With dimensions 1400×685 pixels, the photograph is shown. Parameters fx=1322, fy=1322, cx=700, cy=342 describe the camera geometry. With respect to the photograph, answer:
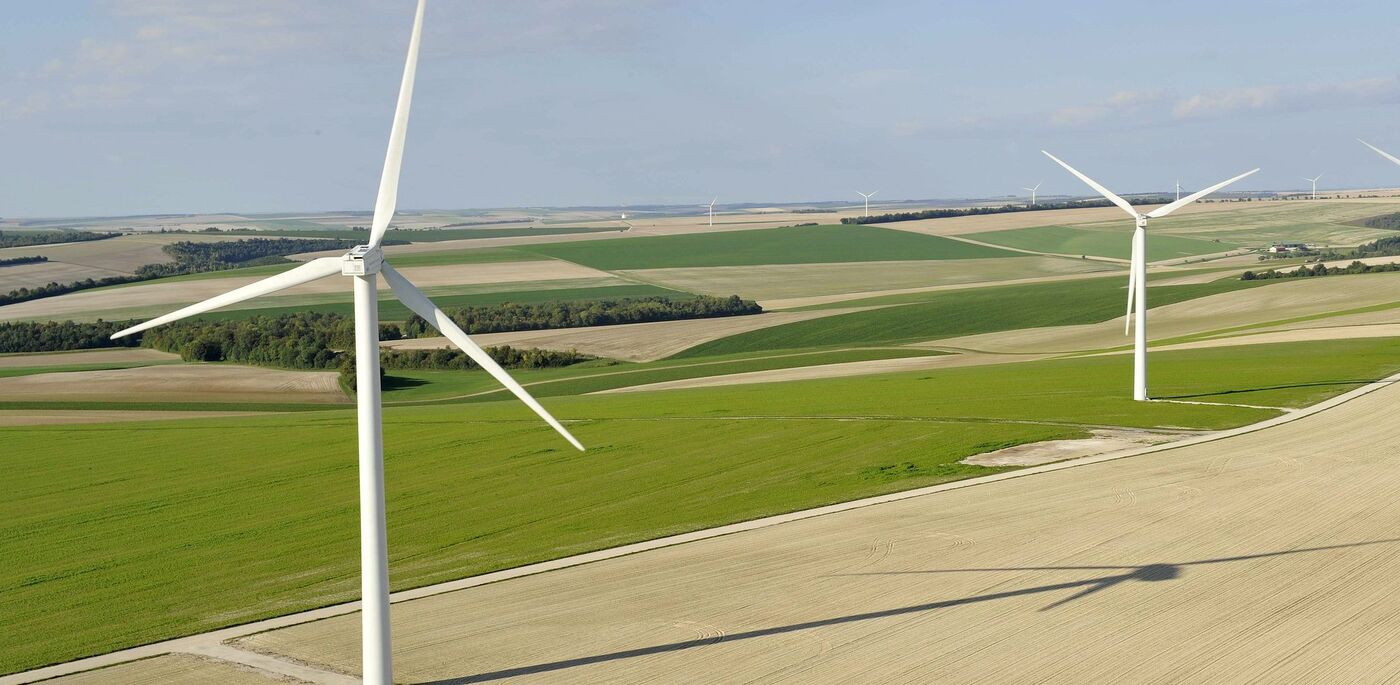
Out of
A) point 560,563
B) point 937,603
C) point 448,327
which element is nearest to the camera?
point 448,327

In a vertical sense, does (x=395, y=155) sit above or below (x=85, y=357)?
above

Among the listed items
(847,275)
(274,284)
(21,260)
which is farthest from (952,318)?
(21,260)

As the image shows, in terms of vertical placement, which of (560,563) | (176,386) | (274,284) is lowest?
(176,386)

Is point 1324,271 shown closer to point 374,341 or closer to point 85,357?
point 85,357

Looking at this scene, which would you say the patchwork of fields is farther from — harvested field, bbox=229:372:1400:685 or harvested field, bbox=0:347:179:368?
harvested field, bbox=229:372:1400:685

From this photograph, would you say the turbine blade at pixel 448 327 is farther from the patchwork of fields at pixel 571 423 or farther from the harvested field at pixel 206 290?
the harvested field at pixel 206 290

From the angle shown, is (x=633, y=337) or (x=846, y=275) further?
(x=846, y=275)

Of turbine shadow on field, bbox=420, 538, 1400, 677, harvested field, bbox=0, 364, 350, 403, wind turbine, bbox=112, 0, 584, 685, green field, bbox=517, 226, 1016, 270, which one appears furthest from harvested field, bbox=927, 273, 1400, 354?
wind turbine, bbox=112, 0, 584, 685
